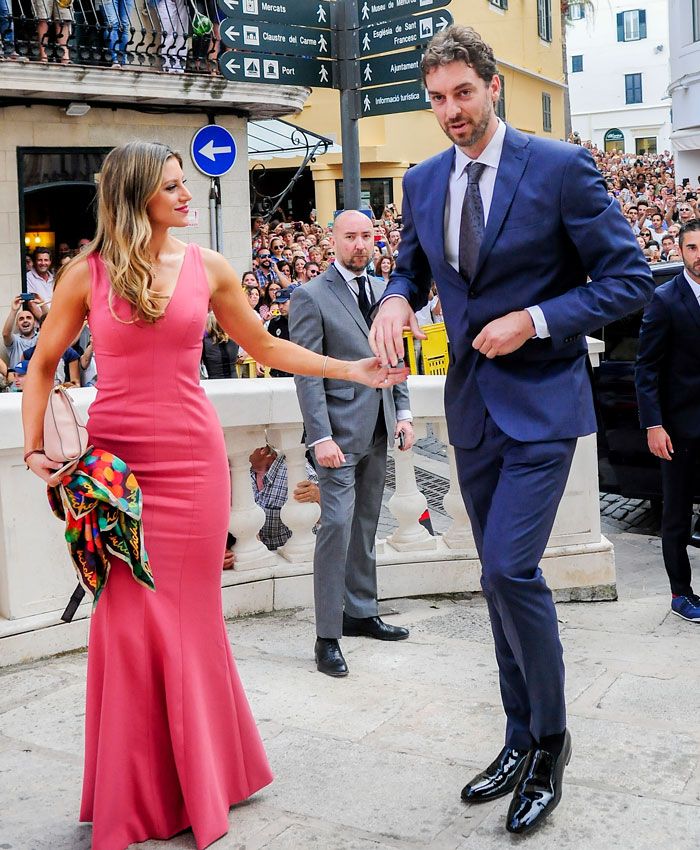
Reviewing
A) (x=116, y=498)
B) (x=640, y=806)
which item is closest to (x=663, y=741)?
(x=640, y=806)

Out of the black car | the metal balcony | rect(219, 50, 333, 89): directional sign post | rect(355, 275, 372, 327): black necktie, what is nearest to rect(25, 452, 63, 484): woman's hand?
rect(355, 275, 372, 327): black necktie

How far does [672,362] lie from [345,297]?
176 cm

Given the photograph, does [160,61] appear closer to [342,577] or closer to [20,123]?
[20,123]

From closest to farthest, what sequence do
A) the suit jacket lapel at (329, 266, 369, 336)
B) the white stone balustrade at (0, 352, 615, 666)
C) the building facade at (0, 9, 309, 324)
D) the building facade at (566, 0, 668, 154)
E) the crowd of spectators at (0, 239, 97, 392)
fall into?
the white stone balustrade at (0, 352, 615, 666) → the suit jacket lapel at (329, 266, 369, 336) → the crowd of spectators at (0, 239, 97, 392) → the building facade at (0, 9, 309, 324) → the building facade at (566, 0, 668, 154)

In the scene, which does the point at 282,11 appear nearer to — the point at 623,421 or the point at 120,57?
the point at 623,421

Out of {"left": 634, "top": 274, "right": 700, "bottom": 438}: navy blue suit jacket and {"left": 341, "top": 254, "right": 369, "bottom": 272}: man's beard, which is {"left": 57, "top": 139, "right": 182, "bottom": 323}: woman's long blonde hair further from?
{"left": 634, "top": 274, "right": 700, "bottom": 438}: navy blue suit jacket

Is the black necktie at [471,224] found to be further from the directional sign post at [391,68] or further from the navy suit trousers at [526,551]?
the directional sign post at [391,68]

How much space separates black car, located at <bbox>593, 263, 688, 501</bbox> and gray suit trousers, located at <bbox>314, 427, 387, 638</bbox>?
297 cm

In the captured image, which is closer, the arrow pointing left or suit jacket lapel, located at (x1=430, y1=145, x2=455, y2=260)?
suit jacket lapel, located at (x1=430, y1=145, x2=455, y2=260)

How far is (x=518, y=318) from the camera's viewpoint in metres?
3.13

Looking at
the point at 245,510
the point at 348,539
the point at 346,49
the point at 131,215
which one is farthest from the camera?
the point at 346,49

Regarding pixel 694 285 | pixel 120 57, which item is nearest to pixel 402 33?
pixel 694 285

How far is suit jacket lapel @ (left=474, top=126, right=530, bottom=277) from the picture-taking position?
3.22m

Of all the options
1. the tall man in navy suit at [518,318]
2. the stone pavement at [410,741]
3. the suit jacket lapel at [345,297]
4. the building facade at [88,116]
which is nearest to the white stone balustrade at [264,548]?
the stone pavement at [410,741]
